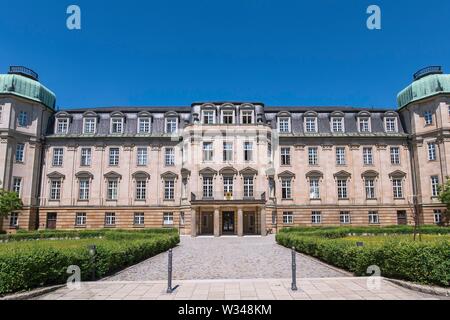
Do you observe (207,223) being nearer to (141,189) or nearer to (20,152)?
(141,189)

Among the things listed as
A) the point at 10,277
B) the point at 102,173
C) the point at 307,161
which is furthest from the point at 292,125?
the point at 10,277

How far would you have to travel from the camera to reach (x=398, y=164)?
128ft

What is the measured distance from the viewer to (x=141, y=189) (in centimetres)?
3856

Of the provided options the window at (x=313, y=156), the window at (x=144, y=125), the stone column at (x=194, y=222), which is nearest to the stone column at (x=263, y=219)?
the stone column at (x=194, y=222)

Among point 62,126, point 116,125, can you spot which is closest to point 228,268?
point 116,125

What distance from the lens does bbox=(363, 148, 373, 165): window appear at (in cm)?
A: 3903

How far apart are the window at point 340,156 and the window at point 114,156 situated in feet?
89.0

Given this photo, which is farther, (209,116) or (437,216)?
(209,116)

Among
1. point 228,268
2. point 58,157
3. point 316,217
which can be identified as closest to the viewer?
point 228,268

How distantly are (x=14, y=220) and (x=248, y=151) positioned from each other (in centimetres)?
2757

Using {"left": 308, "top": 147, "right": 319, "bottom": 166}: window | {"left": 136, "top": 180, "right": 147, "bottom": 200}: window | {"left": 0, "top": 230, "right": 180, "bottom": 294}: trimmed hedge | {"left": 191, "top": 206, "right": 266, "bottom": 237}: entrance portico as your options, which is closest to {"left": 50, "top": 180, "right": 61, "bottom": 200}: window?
{"left": 136, "top": 180, "right": 147, "bottom": 200}: window

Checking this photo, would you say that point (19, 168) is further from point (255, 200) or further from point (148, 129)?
point (255, 200)

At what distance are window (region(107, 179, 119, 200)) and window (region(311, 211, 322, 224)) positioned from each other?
23.8 meters
